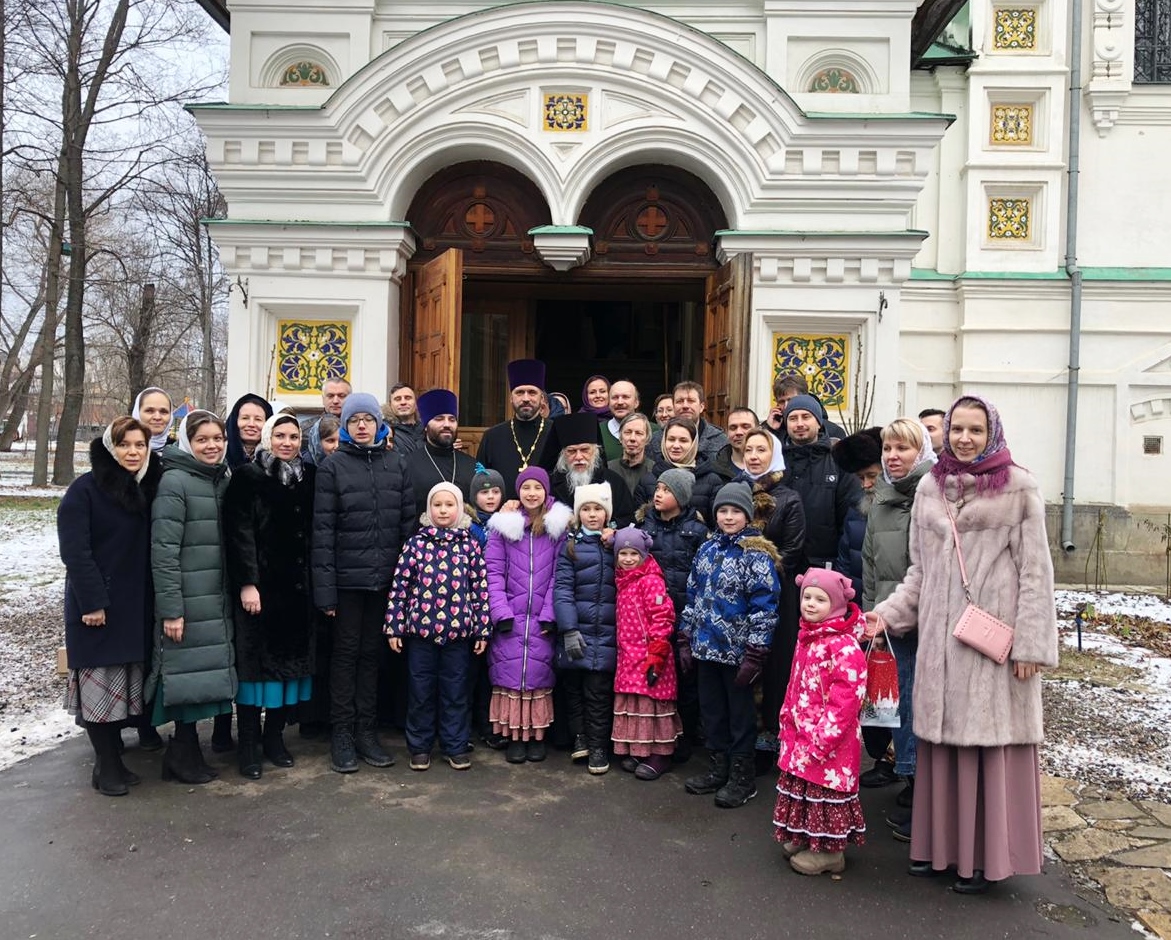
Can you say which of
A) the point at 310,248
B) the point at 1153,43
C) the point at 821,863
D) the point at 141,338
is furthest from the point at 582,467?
the point at 141,338

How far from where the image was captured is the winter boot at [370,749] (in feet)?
15.0

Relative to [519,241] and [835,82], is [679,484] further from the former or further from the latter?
[835,82]

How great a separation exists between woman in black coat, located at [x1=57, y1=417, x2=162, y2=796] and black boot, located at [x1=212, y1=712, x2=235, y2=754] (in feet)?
2.00

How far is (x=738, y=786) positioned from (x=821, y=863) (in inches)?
28.0

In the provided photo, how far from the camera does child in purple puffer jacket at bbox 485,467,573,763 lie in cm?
470

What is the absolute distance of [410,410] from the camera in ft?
18.0

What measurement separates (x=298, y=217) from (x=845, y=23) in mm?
4342

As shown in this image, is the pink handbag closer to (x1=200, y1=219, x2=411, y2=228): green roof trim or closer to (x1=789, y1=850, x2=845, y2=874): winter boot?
(x1=789, y1=850, x2=845, y2=874): winter boot

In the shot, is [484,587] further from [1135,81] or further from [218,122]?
[1135,81]

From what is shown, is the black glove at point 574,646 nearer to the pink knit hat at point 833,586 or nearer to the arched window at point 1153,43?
the pink knit hat at point 833,586

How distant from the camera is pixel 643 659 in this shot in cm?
452

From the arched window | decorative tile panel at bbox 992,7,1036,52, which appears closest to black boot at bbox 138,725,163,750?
decorative tile panel at bbox 992,7,1036,52

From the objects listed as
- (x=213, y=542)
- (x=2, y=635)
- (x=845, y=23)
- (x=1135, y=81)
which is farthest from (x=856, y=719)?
(x=1135, y=81)

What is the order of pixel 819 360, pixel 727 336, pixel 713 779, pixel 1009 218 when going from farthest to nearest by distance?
pixel 1009 218 < pixel 819 360 < pixel 727 336 < pixel 713 779
